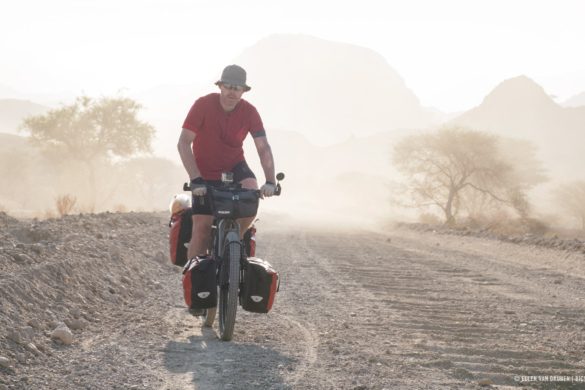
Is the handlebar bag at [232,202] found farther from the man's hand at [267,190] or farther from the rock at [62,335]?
the rock at [62,335]

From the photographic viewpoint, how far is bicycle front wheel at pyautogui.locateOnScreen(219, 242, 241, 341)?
16.5 ft

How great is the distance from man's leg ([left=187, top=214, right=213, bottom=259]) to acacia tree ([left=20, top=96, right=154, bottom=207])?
37067mm

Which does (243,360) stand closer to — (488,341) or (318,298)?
(488,341)

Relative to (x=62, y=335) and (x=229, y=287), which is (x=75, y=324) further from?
(x=229, y=287)

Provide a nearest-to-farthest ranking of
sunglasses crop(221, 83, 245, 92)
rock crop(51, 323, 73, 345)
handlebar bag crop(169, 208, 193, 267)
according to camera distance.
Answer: rock crop(51, 323, 73, 345)
sunglasses crop(221, 83, 245, 92)
handlebar bag crop(169, 208, 193, 267)

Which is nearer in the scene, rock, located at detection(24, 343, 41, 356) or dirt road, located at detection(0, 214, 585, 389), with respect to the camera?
dirt road, located at detection(0, 214, 585, 389)

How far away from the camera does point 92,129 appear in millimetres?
41656

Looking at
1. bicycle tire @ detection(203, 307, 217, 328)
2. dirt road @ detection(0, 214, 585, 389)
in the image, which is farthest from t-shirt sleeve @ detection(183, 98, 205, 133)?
dirt road @ detection(0, 214, 585, 389)

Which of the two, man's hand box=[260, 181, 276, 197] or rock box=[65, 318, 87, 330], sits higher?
man's hand box=[260, 181, 276, 197]

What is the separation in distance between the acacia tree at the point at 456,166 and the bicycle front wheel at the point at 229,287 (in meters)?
29.8

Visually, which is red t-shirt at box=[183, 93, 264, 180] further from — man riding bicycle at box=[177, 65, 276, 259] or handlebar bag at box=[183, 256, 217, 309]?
handlebar bag at box=[183, 256, 217, 309]

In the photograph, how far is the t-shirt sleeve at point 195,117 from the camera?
5445mm

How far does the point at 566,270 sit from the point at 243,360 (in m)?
9.13

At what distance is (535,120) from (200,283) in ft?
438
